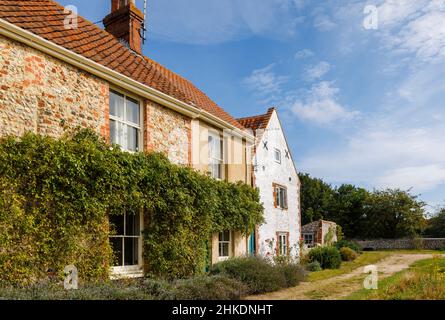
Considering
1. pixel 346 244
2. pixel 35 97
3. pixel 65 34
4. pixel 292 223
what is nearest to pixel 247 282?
pixel 35 97

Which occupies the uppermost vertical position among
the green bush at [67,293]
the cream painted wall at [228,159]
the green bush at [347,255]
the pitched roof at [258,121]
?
the pitched roof at [258,121]

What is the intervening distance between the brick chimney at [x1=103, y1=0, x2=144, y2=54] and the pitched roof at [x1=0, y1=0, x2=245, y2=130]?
3.56ft

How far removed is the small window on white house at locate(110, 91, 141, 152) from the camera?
11.4 metres

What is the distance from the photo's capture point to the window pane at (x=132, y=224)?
11304 mm

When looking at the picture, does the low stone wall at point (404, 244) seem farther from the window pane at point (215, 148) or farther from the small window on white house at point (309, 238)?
the window pane at point (215, 148)

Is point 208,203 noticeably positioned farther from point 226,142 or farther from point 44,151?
point 44,151

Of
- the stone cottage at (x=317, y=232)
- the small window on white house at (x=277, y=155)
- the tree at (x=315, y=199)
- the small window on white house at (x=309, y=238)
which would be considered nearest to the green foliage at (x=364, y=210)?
the tree at (x=315, y=199)

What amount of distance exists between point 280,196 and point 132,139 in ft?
39.7

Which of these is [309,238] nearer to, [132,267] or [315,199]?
[315,199]

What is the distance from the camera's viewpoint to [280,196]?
22.2 m

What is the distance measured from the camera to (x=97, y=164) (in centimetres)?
959

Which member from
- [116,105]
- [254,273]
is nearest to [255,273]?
[254,273]

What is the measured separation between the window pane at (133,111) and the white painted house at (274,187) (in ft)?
25.8

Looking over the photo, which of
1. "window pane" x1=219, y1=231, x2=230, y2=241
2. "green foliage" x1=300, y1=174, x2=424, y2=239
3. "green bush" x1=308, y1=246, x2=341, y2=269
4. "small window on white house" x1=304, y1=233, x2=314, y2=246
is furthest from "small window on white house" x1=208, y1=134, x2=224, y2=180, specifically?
"green foliage" x1=300, y1=174, x2=424, y2=239
